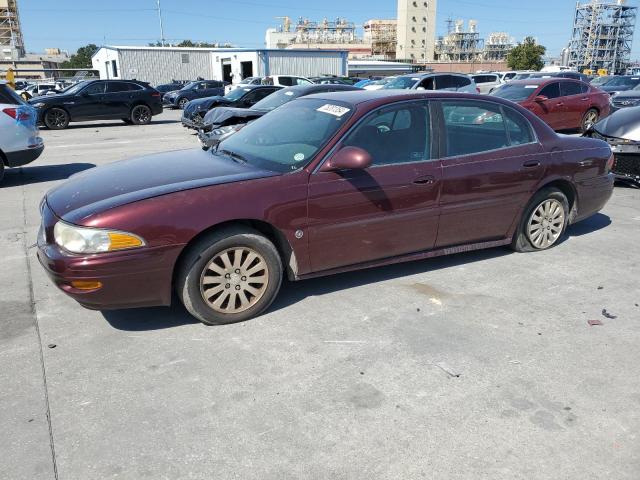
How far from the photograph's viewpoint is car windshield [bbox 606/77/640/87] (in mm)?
24656

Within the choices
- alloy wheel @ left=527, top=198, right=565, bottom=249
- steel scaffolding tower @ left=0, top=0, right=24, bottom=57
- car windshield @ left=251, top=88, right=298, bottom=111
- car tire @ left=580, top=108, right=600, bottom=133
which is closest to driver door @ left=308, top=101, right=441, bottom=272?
alloy wheel @ left=527, top=198, right=565, bottom=249

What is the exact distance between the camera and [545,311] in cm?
408

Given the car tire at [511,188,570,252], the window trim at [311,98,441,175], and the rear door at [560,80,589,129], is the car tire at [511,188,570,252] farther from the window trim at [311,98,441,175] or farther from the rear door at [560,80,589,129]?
the rear door at [560,80,589,129]

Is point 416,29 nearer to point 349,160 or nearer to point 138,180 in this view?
point 349,160

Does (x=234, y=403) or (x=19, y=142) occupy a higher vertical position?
(x=19, y=142)

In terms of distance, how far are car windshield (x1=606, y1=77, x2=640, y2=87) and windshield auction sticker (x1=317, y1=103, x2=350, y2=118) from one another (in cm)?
2536

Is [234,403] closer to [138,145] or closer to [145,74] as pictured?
[138,145]

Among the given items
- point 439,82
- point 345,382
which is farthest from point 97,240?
point 439,82

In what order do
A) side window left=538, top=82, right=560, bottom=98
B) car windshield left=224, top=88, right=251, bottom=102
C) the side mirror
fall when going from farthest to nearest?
car windshield left=224, top=88, right=251, bottom=102
side window left=538, top=82, right=560, bottom=98
the side mirror

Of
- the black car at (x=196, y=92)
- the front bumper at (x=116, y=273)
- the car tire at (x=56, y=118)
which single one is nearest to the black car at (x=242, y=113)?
the front bumper at (x=116, y=273)

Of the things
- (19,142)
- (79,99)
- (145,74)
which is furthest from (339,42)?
(19,142)

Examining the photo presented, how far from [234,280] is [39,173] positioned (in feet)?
25.1

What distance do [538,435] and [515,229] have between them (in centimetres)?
277

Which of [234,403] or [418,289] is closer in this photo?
[234,403]
